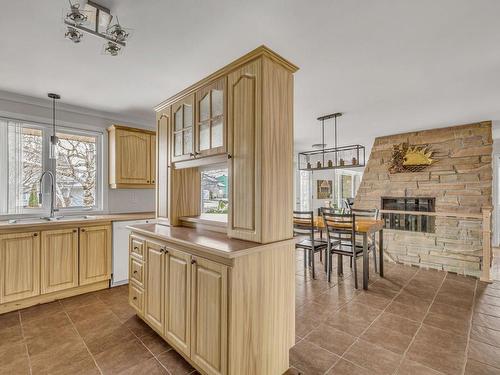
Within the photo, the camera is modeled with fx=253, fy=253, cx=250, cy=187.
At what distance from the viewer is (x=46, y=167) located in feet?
11.2

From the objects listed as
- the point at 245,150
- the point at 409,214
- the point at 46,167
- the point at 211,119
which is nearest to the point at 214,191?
the point at 211,119

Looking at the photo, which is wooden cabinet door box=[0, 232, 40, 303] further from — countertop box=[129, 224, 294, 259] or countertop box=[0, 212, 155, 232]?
countertop box=[129, 224, 294, 259]

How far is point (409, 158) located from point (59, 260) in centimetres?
Result: 553

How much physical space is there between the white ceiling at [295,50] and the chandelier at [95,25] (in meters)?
0.07

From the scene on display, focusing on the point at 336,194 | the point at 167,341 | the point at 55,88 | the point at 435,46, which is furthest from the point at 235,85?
the point at 336,194

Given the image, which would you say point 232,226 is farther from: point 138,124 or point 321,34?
point 138,124

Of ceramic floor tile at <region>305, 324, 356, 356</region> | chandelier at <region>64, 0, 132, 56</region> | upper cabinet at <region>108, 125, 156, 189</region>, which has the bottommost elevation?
ceramic floor tile at <region>305, 324, 356, 356</region>

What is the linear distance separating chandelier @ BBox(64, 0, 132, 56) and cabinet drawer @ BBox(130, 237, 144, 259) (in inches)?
62.4

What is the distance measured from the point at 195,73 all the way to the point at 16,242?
8.55ft

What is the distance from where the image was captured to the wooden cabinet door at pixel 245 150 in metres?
1.65

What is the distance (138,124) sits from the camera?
4.25 m

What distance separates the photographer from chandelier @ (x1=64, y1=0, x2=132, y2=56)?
159cm

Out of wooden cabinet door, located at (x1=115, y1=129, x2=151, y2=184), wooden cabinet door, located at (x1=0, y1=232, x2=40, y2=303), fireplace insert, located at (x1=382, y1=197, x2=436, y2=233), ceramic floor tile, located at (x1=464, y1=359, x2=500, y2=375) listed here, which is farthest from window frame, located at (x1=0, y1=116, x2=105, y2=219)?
fireplace insert, located at (x1=382, y1=197, x2=436, y2=233)

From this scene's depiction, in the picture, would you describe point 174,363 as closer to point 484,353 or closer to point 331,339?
point 331,339
